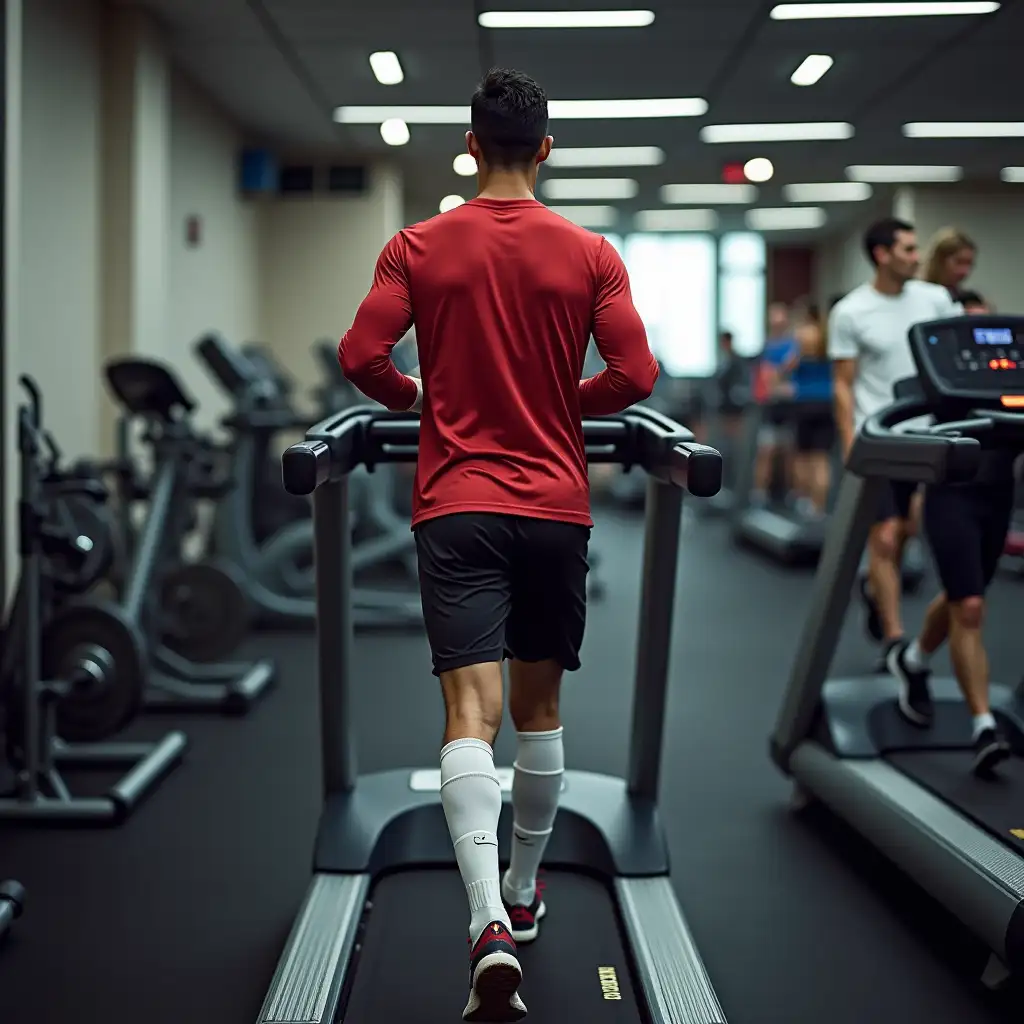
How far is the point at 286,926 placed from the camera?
212 cm

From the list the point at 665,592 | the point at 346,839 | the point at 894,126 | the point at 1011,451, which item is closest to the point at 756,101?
the point at 894,126

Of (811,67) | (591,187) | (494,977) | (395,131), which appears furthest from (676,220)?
(494,977)

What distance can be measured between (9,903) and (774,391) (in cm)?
662

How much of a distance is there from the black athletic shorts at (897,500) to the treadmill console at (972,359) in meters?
0.77

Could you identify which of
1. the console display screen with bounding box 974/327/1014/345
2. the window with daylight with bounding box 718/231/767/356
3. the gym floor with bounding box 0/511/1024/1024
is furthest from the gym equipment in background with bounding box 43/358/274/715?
the window with daylight with bounding box 718/231/767/356

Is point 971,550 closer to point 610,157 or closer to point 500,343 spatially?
point 500,343

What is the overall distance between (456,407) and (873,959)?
1202 millimetres

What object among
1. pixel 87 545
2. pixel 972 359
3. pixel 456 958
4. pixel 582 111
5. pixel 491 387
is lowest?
pixel 456 958

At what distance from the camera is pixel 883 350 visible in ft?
11.4

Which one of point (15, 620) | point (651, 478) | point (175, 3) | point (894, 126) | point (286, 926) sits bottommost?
point (286, 926)

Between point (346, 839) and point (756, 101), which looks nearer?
point (346, 839)

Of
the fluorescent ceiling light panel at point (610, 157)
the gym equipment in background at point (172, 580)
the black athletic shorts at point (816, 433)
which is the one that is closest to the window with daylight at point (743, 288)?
the black athletic shorts at point (816, 433)

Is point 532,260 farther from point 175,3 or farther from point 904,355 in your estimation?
point 175,3

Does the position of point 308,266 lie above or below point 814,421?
above
